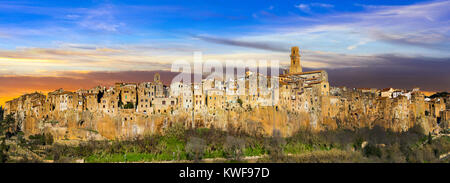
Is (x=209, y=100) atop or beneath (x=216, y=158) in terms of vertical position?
atop

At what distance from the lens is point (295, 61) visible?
3152 inches

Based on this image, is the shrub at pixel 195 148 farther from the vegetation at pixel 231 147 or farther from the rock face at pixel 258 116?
the rock face at pixel 258 116

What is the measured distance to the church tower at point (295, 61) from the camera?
79.7 m

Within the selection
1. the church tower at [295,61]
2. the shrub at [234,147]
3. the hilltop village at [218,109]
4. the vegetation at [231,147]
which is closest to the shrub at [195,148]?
the vegetation at [231,147]

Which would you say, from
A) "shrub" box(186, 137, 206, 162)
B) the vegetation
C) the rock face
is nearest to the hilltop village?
the rock face

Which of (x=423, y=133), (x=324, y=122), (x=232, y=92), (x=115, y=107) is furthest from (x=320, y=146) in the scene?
(x=115, y=107)

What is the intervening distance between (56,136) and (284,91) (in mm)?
29045

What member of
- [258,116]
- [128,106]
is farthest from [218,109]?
[128,106]

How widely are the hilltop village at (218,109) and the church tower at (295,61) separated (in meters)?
6.00

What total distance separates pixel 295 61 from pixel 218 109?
2501 cm

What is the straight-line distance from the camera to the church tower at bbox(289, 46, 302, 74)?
7969cm

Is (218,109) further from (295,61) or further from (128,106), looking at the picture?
(295,61)

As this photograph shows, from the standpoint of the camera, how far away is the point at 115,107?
55500 millimetres
